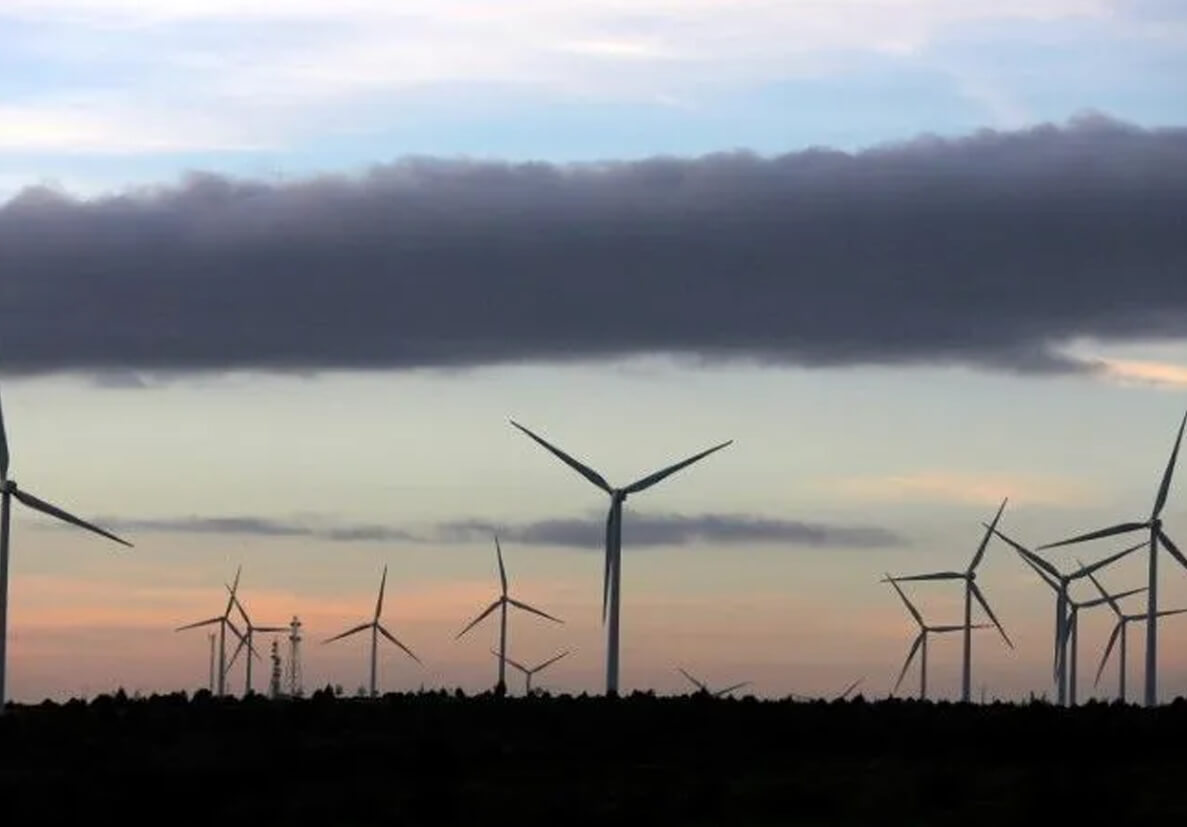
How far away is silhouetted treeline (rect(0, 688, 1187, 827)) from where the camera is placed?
81.7 metres

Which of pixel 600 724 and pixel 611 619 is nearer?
pixel 600 724

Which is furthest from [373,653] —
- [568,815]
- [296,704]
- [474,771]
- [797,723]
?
[568,815]

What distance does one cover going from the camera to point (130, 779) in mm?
88375

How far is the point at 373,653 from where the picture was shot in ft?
592

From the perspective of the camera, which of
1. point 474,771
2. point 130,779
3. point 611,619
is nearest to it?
point 130,779

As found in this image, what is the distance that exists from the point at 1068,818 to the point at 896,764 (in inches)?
796

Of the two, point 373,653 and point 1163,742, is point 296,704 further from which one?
point 373,653

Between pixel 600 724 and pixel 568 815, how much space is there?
93.8 ft

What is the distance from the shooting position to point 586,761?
9925cm

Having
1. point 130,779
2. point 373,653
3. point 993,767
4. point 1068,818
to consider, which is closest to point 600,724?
point 993,767

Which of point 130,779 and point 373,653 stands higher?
point 373,653

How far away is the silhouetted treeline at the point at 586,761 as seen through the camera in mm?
81688

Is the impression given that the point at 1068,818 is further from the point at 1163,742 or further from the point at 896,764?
the point at 1163,742

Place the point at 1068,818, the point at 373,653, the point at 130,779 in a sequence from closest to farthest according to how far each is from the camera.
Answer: the point at 1068,818
the point at 130,779
the point at 373,653
